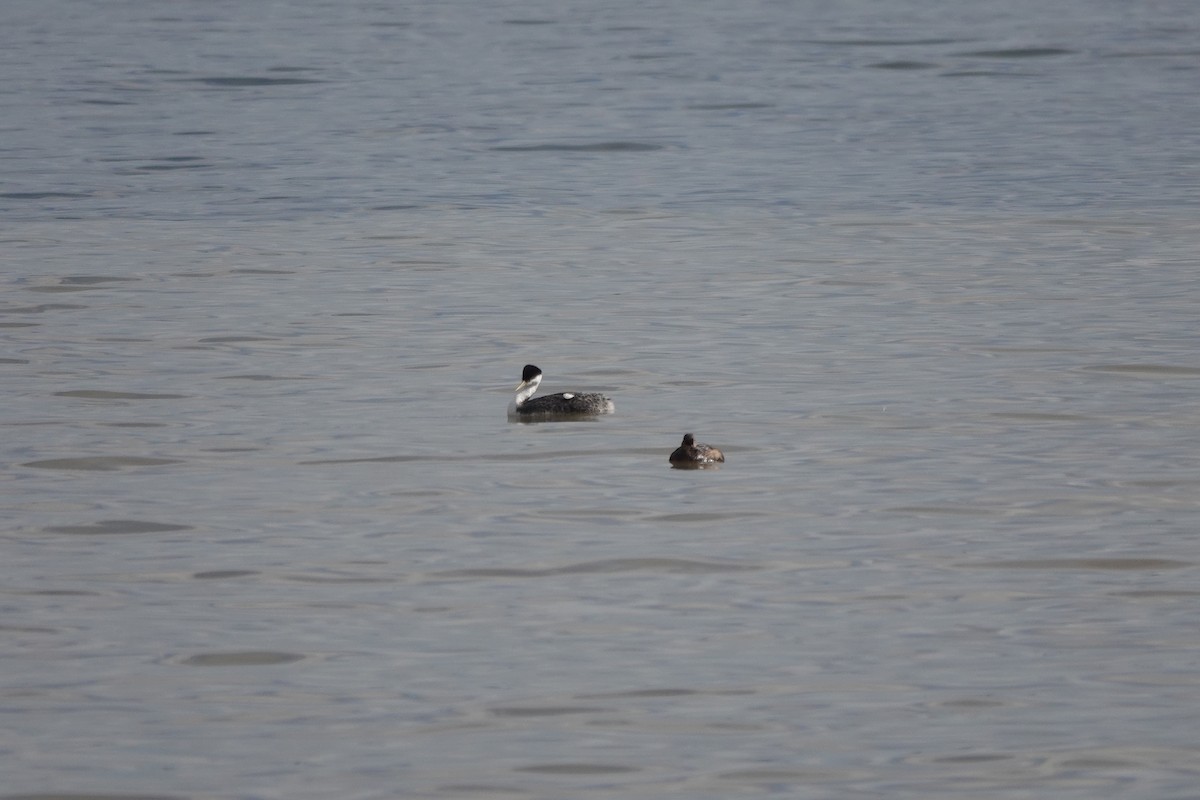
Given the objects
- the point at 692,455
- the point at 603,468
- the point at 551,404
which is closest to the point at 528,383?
the point at 551,404

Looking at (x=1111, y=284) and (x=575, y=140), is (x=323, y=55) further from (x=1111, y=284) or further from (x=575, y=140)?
(x=1111, y=284)

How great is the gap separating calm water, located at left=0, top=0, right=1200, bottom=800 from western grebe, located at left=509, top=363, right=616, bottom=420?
0.35 feet

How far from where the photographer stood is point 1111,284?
2061 cm

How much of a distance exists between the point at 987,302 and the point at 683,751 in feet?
37.9

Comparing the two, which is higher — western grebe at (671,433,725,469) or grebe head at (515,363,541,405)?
grebe head at (515,363,541,405)

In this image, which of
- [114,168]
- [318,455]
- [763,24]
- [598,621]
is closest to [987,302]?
[318,455]

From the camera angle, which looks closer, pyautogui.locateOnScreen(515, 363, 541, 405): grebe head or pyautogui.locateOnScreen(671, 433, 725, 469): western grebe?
pyautogui.locateOnScreen(671, 433, 725, 469): western grebe

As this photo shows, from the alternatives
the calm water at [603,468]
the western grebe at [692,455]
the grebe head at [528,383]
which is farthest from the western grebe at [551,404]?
the western grebe at [692,455]

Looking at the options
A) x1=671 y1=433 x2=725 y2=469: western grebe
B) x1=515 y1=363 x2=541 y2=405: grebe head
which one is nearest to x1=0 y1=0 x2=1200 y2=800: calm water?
x1=671 y1=433 x2=725 y2=469: western grebe

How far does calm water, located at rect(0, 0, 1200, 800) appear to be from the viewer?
8.89 meters

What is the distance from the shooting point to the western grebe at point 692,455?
13.2m

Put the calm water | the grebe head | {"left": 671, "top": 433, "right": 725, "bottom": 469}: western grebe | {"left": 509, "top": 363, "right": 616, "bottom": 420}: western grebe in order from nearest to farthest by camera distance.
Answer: the calm water → {"left": 671, "top": 433, "right": 725, "bottom": 469}: western grebe → {"left": 509, "top": 363, "right": 616, "bottom": 420}: western grebe → the grebe head

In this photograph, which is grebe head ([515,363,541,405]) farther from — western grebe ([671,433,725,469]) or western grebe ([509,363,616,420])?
western grebe ([671,433,725,469])

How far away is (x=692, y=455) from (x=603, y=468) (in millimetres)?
632
